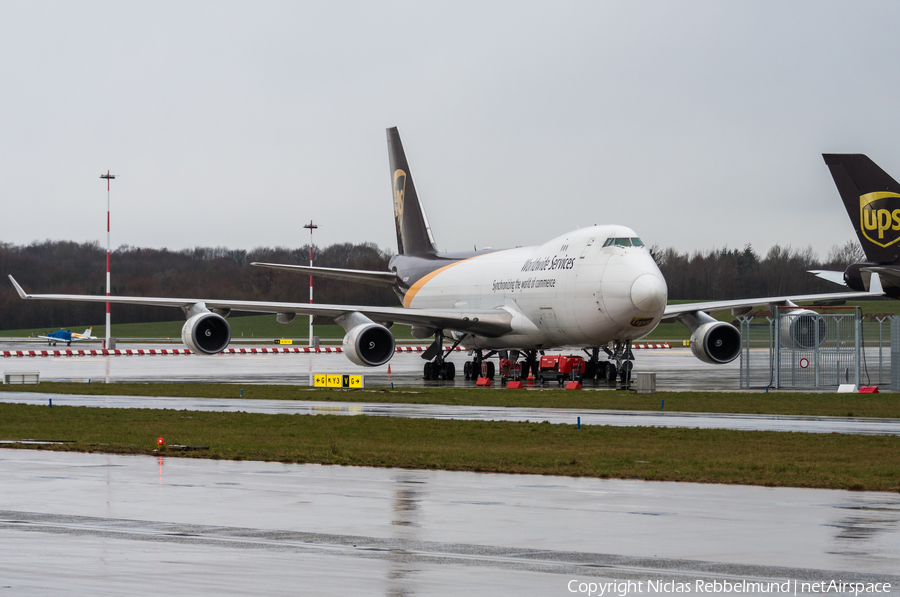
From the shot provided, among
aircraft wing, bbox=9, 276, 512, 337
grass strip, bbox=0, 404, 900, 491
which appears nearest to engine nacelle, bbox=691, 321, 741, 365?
aircraft wing, bbox=9, 276, 512, 337

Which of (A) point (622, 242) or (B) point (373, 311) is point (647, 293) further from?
(B) point (373, 311)

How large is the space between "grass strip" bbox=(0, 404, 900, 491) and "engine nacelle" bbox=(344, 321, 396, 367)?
44.6 ft

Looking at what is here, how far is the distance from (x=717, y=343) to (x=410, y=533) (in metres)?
30.8

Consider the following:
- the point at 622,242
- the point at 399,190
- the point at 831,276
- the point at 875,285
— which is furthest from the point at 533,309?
the point at 399,190

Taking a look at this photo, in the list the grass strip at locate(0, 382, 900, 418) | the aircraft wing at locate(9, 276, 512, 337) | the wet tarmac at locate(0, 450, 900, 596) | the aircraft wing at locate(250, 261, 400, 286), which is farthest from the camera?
the aircraft wing at locate(250, 261, 400, 286)

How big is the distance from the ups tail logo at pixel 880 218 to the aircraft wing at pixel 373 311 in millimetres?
Answer: 12429

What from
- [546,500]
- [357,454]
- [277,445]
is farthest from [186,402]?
[546,500]

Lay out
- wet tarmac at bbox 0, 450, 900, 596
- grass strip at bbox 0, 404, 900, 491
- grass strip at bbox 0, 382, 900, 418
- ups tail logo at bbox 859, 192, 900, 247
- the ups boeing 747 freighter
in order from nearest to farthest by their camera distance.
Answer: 1. wet tarmac at bbox 0, 450, 900, 596
2. grass strip at bbox 0, 404, 900, 491
3. grass strip at bbox 0, 382, 900, 418
4. ups tail logo at bbox 859, 192, 900, 247
5. the ups boeing 747 freighter

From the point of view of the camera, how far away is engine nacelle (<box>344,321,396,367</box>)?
3731cm

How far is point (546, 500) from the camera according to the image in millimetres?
12188

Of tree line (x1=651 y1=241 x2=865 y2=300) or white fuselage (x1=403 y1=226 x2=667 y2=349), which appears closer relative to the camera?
white fuselage (x1=403 y1=226 x2=667 y2=349)

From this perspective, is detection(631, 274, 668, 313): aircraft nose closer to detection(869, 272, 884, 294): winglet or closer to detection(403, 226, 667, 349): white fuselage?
detection(403, 226, 667, 349): white fuselage

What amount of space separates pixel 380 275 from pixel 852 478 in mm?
35839

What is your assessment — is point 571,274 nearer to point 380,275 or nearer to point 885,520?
point 380,275
